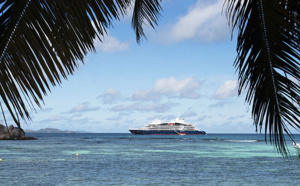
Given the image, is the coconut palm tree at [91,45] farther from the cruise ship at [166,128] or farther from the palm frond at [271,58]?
the cruise ship at [166,128]

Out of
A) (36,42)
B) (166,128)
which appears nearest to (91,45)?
(36,42)

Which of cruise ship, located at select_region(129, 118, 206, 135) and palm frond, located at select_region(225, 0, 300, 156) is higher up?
cruise ship, located at select_region(129, 118, 206, 135)

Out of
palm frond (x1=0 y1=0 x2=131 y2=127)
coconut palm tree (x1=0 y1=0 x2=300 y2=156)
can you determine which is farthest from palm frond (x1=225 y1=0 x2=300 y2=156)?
palm frond (x1=0 y1=0 x2=131 y2=127)

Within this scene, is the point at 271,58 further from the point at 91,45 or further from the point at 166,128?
the point at 166,128

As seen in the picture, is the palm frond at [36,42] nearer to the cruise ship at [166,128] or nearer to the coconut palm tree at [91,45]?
the coconut palm tree at [91,45]

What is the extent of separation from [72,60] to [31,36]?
242mm

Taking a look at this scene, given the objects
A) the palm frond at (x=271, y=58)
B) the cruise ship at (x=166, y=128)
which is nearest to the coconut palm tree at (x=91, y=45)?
the palm frond at (x=271, y=58)

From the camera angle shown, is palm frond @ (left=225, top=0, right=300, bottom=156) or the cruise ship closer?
palm frond @ (left=225, top=0, right=300, bottom=156)

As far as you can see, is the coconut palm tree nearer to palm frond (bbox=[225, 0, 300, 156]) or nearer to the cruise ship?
palm frond (bbox=[225, 0, 300, 156])

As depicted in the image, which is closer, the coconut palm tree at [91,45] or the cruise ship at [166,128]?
the coconut palm tree at [91,45]

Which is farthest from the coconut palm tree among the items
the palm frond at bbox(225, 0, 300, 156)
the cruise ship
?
the cruise ship

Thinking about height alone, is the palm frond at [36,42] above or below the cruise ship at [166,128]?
below

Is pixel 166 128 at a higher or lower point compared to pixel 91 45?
higher

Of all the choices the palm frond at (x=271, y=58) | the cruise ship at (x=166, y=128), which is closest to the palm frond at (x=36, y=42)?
the palm frond at (x=271, y=58)
